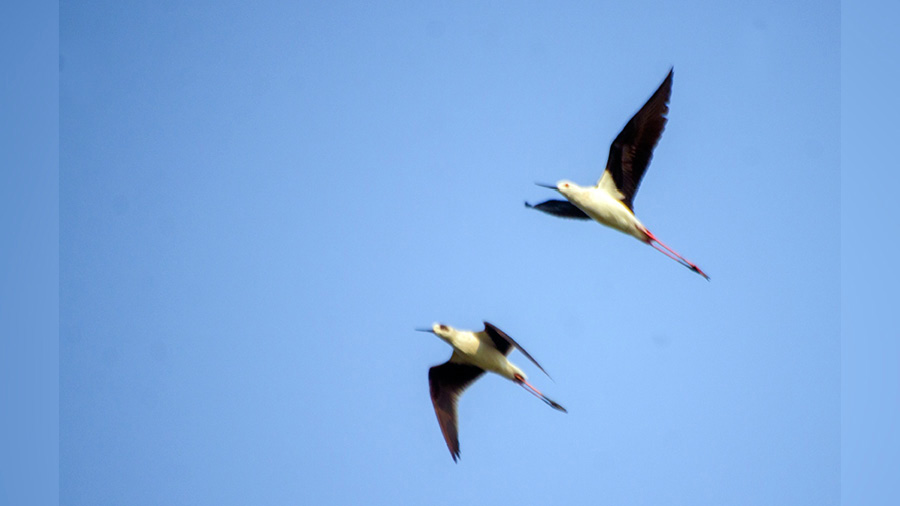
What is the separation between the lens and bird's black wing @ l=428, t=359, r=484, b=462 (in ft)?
36.4

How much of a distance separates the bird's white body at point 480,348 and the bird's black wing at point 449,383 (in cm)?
48

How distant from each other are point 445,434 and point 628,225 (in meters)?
3.22

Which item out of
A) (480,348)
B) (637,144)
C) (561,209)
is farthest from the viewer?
(561,209)

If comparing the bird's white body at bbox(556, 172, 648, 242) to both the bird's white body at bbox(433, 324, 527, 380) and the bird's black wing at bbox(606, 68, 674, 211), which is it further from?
the bird's white body at bbox(433, 324, 527, 380)

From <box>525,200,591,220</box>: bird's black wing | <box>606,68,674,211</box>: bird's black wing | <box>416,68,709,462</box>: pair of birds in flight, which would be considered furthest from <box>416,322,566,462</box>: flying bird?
<box>606,68,674,211</box>: bird's black wing

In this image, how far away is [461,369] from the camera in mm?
11281

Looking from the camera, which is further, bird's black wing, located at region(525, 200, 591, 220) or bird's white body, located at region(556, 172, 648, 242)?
bird's black wing, located at region(525, 200, 591, 220)

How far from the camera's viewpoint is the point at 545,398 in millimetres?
10352

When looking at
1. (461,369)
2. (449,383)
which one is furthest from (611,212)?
(449,383)

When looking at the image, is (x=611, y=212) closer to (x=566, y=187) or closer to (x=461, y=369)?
(x=566, y=187)

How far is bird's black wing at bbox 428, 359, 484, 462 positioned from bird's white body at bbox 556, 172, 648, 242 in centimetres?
237

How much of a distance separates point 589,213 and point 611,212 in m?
0.29

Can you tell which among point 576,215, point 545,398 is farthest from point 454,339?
point 576,215

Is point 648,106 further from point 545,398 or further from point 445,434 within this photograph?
point 445,434
